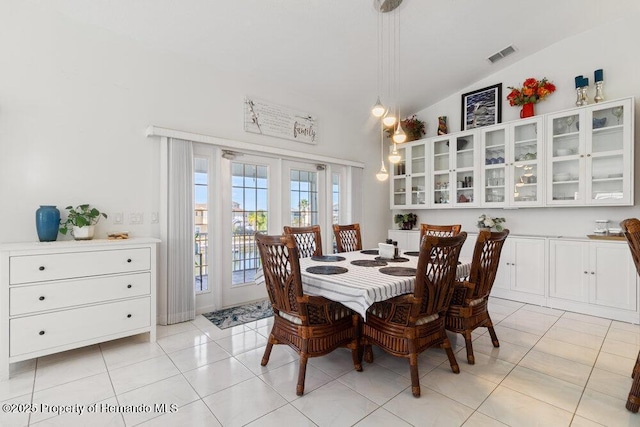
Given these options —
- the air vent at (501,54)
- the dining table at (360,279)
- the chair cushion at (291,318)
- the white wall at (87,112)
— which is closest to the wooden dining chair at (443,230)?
the dining table at (360,279)

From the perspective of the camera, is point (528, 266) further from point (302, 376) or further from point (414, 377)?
point (302, 376)

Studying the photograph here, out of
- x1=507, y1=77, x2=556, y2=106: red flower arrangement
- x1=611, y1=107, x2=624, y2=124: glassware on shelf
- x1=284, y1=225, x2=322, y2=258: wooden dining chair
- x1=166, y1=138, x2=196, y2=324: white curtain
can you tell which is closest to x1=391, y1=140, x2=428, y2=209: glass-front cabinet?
x1=507, y1=77, x2=556, y2=106: red flower arrangement

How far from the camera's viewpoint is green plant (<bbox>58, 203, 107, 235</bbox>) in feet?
8.26

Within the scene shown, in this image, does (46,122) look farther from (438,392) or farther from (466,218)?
(466,218)

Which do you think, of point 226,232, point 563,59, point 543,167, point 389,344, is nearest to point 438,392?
point 389,344

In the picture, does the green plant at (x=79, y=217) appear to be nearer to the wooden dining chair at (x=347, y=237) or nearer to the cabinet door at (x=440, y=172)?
the wooden dining chair at (x=347, y=237)

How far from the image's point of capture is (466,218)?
15.8 feet

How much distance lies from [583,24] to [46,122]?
578 centimetres

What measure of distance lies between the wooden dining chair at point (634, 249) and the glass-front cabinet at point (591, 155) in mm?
2327

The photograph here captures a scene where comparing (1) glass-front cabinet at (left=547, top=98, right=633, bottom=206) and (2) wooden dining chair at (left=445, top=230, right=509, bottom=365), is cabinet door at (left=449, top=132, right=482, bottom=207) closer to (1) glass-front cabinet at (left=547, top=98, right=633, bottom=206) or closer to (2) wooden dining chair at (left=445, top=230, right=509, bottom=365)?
(1) glass-front cabinet at (left=547, top=98, right=633, bottom=206)

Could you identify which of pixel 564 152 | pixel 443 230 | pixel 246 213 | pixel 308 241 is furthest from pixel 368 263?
pixel 564 152

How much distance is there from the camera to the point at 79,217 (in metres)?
2.51

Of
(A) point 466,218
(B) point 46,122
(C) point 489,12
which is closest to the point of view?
(B) point 46,122

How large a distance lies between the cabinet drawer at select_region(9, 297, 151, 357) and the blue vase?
629 millimetres
